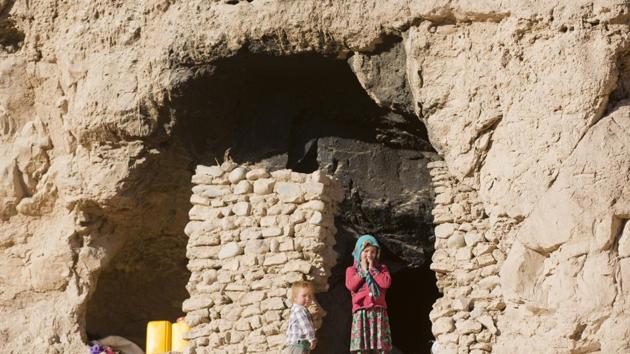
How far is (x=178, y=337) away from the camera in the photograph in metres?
9.92

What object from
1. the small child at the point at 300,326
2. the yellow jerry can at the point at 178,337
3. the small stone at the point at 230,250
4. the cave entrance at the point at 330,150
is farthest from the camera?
the yellow jerry can at the point at 178,337

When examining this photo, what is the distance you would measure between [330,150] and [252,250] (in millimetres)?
1404

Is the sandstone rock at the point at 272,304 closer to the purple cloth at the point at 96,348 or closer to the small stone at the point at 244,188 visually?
the small stone at the point at 244,188

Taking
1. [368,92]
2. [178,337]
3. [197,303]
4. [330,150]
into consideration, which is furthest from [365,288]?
[178,337]

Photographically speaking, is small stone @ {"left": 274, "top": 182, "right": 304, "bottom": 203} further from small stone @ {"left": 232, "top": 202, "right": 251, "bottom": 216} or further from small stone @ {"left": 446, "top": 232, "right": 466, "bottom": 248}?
small stone @ {"left": 446, "top": 232, "right": 466, "bottom": 248}

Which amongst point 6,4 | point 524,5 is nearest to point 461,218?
point 524,5

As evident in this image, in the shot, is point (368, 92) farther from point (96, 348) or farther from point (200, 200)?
point (96, 348)

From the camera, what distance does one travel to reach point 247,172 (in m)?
9.14

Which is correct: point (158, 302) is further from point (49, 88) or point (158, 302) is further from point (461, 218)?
point (461, 218)

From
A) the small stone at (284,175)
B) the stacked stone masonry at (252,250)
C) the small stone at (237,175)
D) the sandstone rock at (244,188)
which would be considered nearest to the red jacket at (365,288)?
the stacked stone masonry at (252,250)

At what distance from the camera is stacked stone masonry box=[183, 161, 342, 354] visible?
8.73 metres

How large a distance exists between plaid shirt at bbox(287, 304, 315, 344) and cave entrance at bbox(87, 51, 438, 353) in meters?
1.02

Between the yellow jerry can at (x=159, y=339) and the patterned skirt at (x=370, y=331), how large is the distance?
1.90 metres

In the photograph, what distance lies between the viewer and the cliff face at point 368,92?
768 cm
